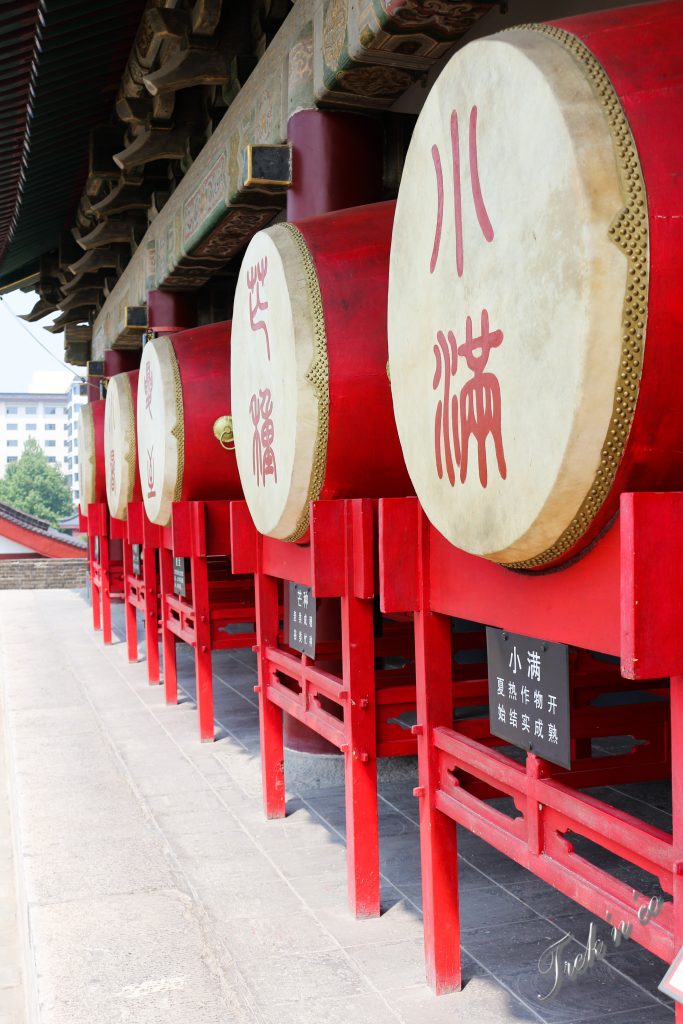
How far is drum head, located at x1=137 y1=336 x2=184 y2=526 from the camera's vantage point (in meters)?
5.32

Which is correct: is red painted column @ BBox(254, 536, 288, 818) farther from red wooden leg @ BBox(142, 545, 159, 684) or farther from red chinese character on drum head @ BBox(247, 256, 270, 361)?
red wooden leg @ BBox(142, 545, 159, 684)

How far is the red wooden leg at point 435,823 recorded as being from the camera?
261 cm

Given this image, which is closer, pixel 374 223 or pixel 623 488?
pixel 623 488

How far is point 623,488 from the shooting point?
5.51ft

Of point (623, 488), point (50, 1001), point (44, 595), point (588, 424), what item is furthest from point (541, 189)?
point (44, 595)

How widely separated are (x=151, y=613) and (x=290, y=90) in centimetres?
405

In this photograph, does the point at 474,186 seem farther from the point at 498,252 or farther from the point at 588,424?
the point at 588,424

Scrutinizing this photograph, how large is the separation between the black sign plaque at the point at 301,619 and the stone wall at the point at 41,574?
13.9 meters

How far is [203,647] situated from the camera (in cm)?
562

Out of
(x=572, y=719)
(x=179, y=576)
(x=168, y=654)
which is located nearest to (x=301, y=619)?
(x=572, y=719)

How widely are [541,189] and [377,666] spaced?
3.66 meters

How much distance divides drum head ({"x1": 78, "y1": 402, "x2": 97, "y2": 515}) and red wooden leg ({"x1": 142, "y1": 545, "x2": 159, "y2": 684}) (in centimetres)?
277

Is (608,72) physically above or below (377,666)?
above

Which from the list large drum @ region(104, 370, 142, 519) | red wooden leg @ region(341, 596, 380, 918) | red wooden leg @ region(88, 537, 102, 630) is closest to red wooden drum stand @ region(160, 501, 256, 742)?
large drum @ region(104, 370, 142, 519)
